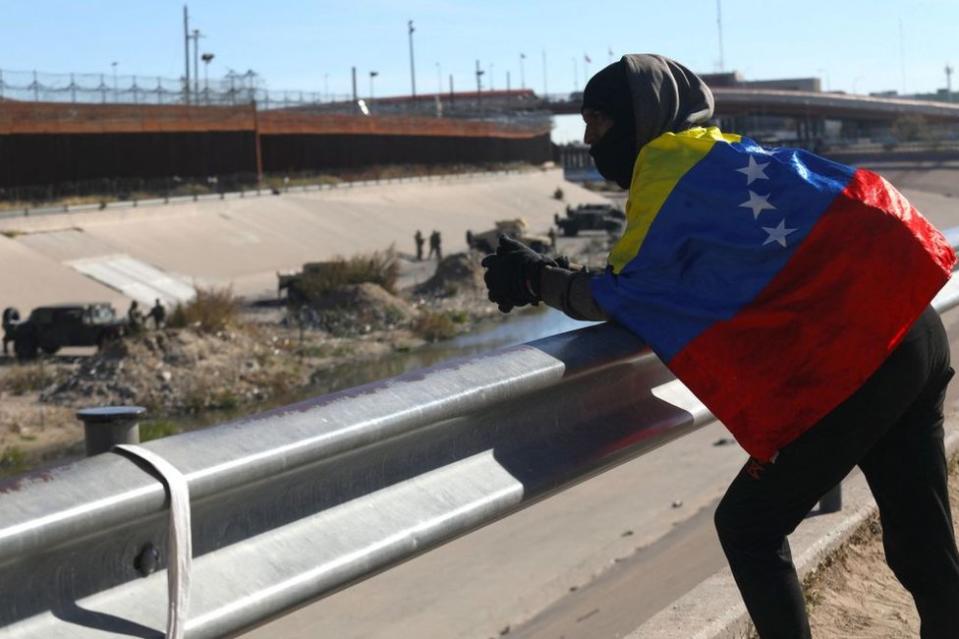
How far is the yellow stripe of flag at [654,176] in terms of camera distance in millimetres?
3371

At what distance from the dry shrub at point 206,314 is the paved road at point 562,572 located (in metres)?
19.1

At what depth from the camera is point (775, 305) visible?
323 cm

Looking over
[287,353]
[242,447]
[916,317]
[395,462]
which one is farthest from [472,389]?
[287,353]

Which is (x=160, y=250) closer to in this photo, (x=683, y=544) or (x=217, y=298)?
(x=217, y=298)

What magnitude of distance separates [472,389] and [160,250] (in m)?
46.1

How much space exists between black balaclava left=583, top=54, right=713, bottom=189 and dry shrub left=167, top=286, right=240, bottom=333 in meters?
28.7

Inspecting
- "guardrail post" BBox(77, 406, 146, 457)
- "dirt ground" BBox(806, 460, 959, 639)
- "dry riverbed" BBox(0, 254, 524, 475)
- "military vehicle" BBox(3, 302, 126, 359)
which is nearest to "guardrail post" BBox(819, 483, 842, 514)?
"dirt ground" BBox(806, 460, 959, 639)

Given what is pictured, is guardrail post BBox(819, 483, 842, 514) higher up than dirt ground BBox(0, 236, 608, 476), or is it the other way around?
guardrail post BBox(819, 483, 842, 514)

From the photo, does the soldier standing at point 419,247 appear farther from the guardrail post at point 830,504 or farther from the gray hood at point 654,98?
the gray hood at point 654,98

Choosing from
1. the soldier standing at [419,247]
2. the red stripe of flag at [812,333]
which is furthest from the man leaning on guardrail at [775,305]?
the soldier standing at [419,247]

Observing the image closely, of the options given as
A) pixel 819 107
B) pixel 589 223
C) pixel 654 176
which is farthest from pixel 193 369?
pixel 819 107

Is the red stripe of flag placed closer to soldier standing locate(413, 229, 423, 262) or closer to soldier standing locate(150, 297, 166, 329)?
soldier standing locate(150, 297, 166, 329)

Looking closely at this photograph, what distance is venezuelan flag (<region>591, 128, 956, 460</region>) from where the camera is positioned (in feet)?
10.6

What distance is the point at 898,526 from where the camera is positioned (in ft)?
12.6
